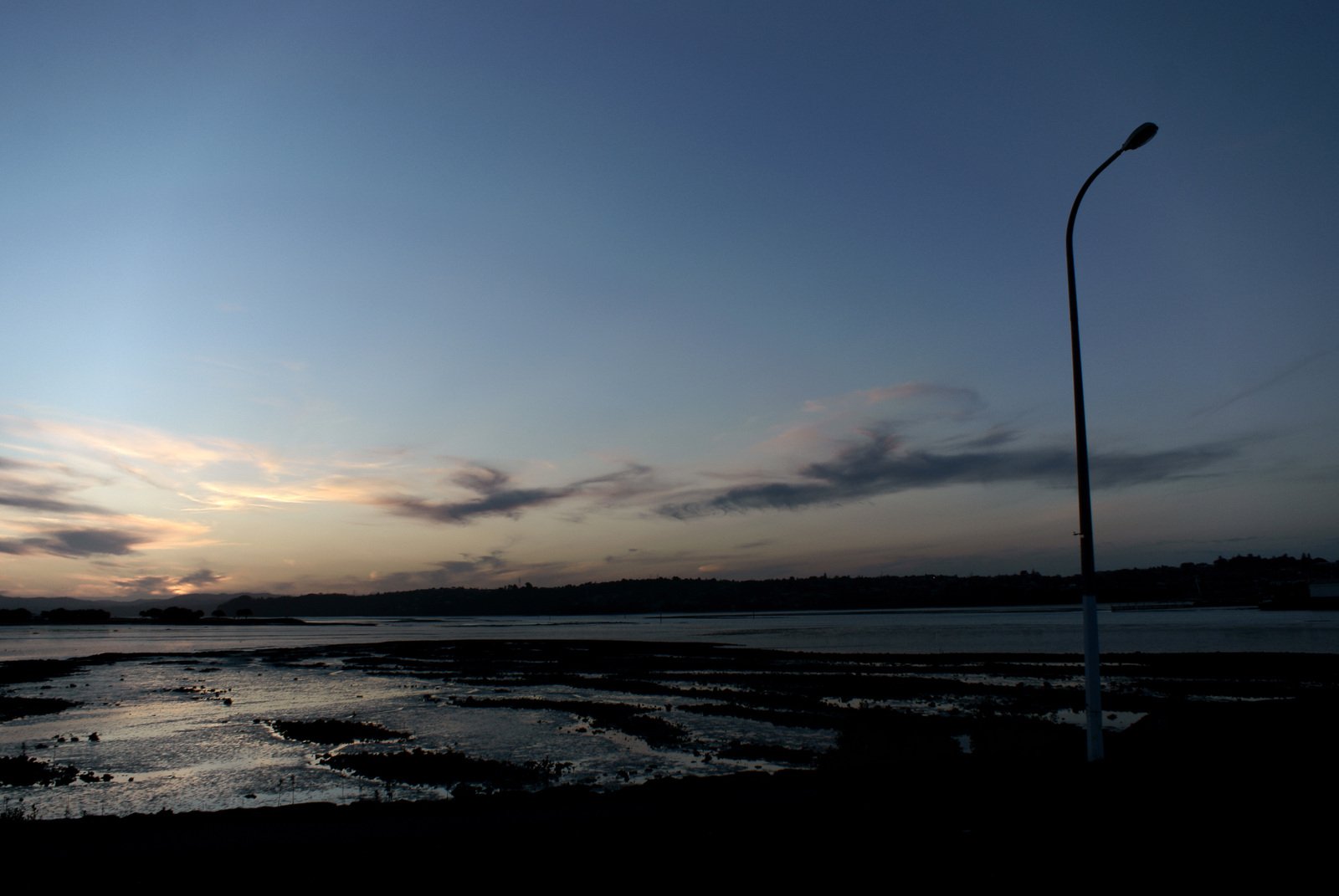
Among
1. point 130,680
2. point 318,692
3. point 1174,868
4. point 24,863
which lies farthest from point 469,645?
point 1174,868

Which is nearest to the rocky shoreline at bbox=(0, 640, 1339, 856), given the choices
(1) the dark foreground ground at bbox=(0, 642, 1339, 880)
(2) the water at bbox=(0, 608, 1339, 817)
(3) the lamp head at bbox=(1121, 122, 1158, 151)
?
(1) the dark foreground ground at bbox=(0, 642, 1339, 880)

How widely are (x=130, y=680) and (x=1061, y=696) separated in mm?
61397

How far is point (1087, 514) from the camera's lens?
668 inches

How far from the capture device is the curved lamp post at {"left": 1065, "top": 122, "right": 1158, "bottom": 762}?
15047 millimetres

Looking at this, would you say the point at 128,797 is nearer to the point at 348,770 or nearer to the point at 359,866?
the point at 348,770

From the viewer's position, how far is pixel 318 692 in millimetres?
47469

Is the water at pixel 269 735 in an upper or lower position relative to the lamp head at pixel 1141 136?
lower

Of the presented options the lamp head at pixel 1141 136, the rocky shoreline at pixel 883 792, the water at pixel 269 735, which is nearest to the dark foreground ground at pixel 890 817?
the rocky shoreline at pixel 883 792

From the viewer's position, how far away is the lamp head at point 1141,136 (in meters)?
14.3

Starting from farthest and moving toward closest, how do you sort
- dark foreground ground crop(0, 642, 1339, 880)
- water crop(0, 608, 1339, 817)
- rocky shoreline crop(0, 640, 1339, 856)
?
water crop(0, 608, 1339, 817)
rocky shoreline crop(0, 640, 1339, 856)
dark foreground ground crop(0, 642, 1339, 880)

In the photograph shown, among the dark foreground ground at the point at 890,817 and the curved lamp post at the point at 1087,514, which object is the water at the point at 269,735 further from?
the curved lamp post at the point at 1087,514

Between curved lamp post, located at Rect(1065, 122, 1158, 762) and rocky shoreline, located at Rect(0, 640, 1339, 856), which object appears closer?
rocky shoreline, located at Rect(0, 640, 1339, 856)

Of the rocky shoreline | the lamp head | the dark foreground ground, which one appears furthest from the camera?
the lamp head

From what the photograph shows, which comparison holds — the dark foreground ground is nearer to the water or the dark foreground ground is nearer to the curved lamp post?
the curved lamp post
